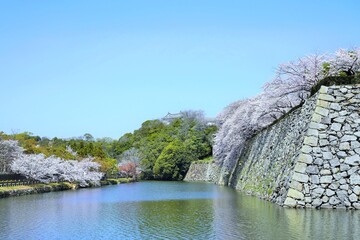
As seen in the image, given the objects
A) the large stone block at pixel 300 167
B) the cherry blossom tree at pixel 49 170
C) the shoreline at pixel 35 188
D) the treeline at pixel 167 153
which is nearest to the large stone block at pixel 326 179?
the large stone block at pixel 300 167

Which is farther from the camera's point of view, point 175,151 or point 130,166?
point 130,166

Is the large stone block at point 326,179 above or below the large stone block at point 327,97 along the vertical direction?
below

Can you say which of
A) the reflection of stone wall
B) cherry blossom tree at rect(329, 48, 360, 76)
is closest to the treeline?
cherry blossom tree at rect(329, 48, 360, 76)

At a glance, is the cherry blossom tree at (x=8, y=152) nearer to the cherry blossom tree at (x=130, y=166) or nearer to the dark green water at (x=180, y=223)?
the dark green water at (x=180, y=223)

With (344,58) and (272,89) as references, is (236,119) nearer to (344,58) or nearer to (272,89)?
(272,89)

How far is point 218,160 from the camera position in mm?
45938

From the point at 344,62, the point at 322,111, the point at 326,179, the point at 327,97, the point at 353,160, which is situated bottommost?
the point at 326,179

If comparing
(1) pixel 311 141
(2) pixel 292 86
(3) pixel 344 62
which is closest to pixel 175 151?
(2) pixel 292 86

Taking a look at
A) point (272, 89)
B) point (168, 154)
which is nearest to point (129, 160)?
point (168, 154)

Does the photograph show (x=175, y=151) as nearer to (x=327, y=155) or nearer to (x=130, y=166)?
(x=130, y=166)

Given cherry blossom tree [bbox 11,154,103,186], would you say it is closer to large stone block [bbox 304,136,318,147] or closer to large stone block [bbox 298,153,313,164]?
large stone block [bbox 298,153,313,164]

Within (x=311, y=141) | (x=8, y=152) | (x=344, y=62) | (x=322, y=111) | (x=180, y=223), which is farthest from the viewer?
(x=8, y=152)

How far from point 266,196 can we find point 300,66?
702 centimetres

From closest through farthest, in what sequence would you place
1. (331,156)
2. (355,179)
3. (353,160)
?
(355,179), (353,160), (331,156)
